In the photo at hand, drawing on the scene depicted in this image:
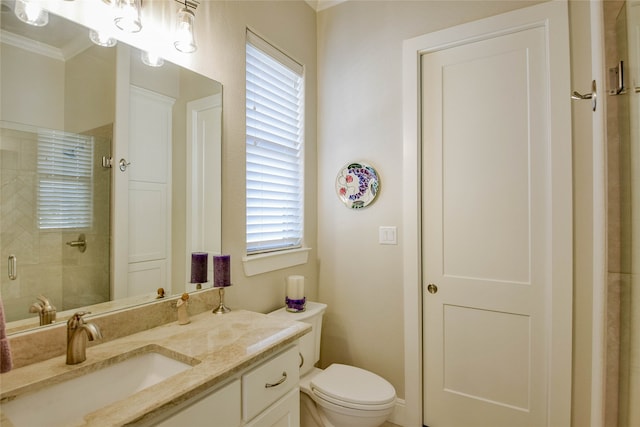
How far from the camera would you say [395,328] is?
6.59 feet

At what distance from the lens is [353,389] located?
1615 millimetres

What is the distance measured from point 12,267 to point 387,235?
172 cm

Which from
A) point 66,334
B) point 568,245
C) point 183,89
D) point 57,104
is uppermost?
point 183,89

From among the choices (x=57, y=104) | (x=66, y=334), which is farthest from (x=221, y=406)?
(x=57, y=104)

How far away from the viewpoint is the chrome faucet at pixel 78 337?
919 mm

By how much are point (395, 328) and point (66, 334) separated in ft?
5.41

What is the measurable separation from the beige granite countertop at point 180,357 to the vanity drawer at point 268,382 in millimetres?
44

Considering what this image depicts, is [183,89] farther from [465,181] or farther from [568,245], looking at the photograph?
[568,245]

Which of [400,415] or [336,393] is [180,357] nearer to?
[336,393]

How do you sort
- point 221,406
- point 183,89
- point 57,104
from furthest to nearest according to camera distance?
point 183,89 → point 57,104 → point 221,406

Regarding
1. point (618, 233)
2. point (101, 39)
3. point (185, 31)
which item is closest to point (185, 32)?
point (185, 31)

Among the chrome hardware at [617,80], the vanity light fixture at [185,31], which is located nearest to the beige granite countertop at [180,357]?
the vanity light fixture at [185,31]

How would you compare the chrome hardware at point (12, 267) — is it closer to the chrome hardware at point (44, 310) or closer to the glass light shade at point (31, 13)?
the chrome hardware at point (44, 310)

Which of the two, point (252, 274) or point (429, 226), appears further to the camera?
point (429, 226)
